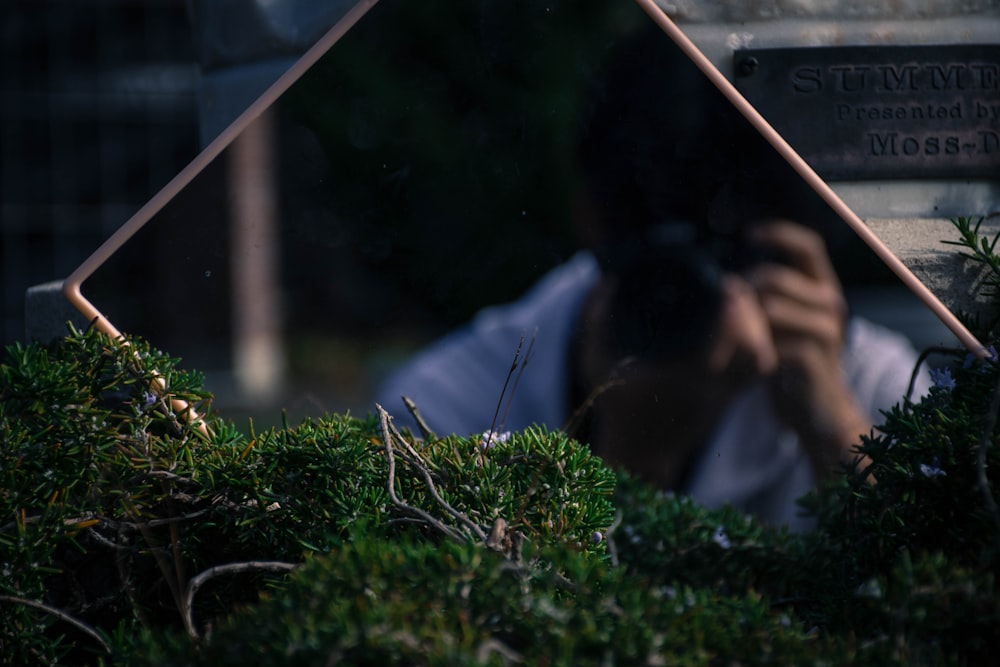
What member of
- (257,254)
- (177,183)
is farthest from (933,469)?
(177,183)

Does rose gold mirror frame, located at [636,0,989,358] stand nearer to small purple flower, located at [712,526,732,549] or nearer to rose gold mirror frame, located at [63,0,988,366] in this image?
rose gold mirror frame, located at [63,0,988,366]

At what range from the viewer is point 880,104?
6.56 feet

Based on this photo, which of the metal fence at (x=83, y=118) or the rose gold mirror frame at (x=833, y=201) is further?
the metal fence at (x=83, y=118)

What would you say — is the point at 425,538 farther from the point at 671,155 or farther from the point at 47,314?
the point at 47,314

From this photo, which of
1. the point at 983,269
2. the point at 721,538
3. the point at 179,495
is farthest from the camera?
the point at 983,269

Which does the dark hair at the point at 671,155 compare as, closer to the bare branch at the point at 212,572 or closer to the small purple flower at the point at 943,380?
the small purple flower at the point at 943,380

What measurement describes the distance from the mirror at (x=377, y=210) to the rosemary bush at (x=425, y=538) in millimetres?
260

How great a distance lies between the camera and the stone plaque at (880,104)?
2000 mm

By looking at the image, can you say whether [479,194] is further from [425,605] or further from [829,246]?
[425,605]

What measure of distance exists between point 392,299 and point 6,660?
822 millimetres

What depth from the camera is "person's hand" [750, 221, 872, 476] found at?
1635 mm

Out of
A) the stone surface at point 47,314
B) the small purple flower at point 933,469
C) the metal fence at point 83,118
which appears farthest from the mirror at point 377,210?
the metal fence at point 83,118

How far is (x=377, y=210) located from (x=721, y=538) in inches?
31.9

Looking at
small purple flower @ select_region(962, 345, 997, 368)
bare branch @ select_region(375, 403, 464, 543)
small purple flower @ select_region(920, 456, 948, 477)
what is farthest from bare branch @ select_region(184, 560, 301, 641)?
small purple flower @ select_region(962, 345, 997, 368)
